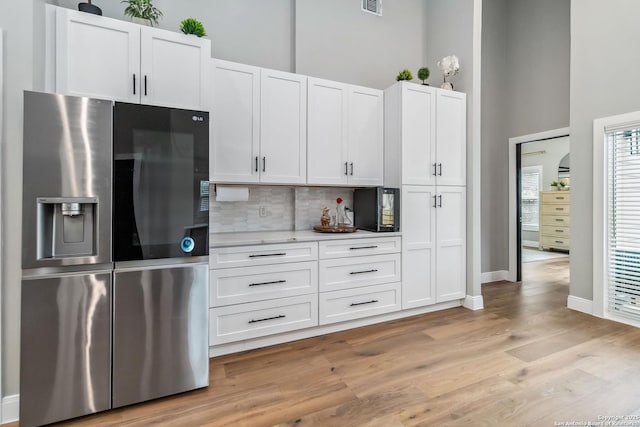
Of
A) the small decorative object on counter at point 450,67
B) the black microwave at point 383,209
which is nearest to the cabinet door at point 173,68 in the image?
the black microwave at point 383,209

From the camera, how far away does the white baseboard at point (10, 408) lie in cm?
166

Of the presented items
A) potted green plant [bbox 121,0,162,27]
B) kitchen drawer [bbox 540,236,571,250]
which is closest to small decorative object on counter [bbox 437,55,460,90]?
potted green plant [bbox 121,0,162,27]

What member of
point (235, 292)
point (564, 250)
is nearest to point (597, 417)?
point (235, 292)

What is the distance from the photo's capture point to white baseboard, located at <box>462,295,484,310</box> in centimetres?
341

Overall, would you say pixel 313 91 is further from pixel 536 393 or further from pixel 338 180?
pixel 536 393

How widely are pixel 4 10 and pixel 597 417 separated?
3.86 meters

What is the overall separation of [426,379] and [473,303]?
1659mm

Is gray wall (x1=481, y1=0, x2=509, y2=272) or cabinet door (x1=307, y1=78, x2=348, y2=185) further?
gray wall (x1=481, y1=0, x2=509, y2=272)

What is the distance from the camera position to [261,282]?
2.49 m

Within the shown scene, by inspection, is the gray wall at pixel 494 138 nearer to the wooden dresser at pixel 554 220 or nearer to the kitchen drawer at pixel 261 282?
the kitchen drawer at pixel 261 282

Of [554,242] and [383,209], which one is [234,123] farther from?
[554,242]

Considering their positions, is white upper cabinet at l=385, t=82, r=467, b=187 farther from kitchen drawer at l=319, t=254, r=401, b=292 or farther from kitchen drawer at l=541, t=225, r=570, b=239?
kitchen drawer at l=541, t=225, r=570, b=239

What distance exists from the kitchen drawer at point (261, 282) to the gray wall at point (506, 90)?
316 cm

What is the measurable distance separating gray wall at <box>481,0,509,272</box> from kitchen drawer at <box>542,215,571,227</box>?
3.55 m
